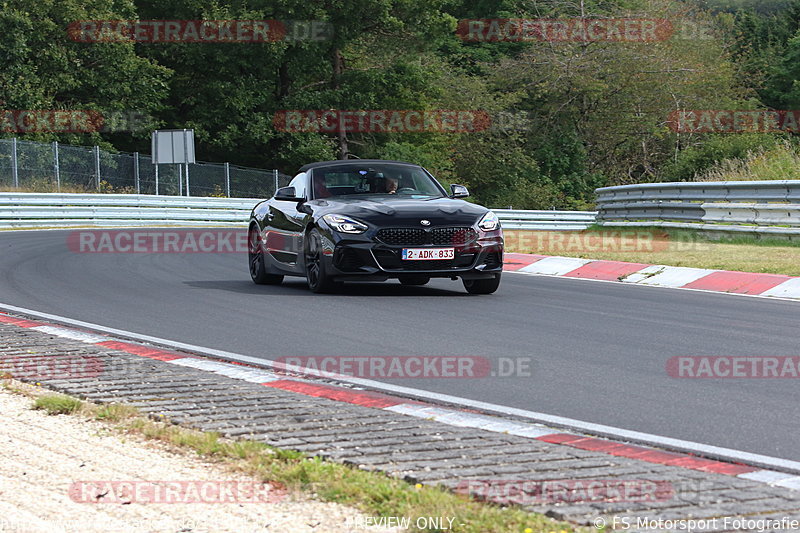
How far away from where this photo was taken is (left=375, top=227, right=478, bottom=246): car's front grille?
12461 millimetres

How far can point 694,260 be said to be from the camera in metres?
16.2

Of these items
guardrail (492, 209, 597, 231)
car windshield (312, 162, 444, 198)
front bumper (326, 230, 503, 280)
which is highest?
car windshield (312, 162, 444, 198)

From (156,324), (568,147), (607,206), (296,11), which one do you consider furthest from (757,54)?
(156,324)

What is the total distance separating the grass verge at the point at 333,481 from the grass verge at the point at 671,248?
1015 cm

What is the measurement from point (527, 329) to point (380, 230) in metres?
2.86
